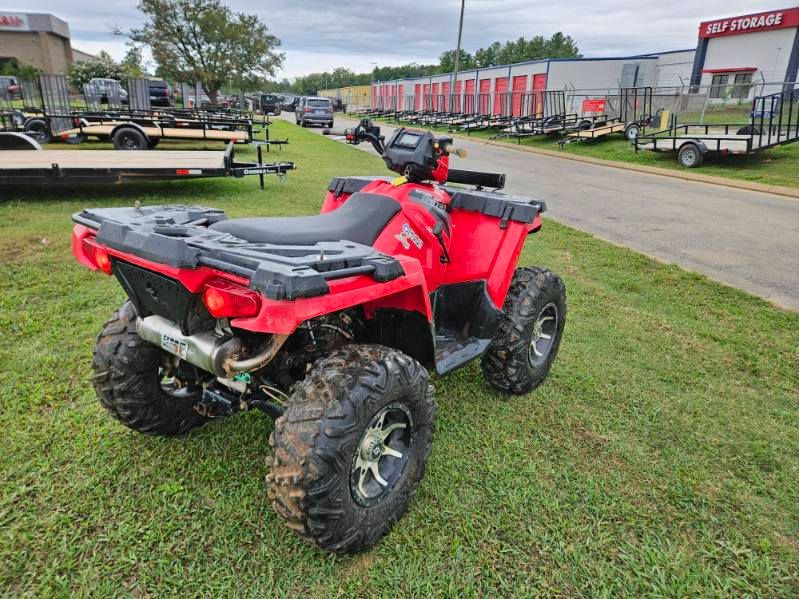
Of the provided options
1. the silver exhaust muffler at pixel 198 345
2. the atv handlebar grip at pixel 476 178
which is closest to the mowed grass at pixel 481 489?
the silver exhaust muffler at pixel 198 345

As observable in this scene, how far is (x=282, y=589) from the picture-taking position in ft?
7.02

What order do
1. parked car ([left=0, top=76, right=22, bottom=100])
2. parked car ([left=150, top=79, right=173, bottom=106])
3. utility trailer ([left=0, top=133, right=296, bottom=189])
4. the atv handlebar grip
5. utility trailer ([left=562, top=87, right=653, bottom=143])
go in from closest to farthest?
the atv handlebar grip < utility trailer ([left=0, top=133, right=296, bottom=189]) < parked car ([left=0, top=76, right=22, bottom=100]) < utility trailer ([left=562, top=87, right=653, bottom=143]) < parked car ([left=150, top=79, right=173, bottom=106])

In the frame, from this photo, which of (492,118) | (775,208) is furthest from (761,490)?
(492,118)

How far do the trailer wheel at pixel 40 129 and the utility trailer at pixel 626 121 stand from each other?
2039cm

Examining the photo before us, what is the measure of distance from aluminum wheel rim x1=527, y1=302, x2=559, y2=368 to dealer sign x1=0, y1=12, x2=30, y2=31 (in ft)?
251

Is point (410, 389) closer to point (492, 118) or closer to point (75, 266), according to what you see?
point (75, 266)

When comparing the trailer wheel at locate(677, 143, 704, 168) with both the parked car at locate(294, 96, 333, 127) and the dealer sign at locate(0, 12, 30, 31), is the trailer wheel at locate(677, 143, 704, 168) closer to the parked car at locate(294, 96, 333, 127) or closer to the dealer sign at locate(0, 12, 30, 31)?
the parked car at locate(294, 96, 333, 127)

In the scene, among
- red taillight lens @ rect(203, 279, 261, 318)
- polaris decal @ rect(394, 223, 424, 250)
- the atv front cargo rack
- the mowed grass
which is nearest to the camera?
the atv front cargo rack

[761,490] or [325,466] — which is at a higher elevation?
[325,466]

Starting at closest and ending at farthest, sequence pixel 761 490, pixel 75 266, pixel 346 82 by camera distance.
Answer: pixel 761 490 < pixel 75 266 < pixel 346 82

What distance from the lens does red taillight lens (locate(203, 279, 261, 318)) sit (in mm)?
1877

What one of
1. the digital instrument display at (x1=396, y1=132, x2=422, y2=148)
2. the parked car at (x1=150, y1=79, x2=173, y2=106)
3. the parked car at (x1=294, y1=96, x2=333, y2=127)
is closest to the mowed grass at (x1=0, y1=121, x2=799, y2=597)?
the digital instrument display at (x1=396, y1=132, x2=422, y2=148)

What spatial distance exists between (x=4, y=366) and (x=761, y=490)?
15.4 ft

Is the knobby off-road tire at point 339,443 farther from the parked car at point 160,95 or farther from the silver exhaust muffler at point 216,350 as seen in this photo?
the parked car at point 160,95
